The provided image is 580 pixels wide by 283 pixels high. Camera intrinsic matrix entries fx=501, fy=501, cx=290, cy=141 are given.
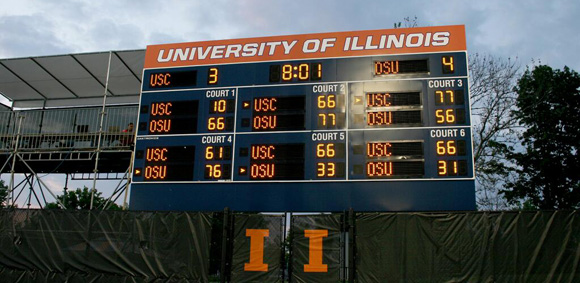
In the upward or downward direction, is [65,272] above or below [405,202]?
below

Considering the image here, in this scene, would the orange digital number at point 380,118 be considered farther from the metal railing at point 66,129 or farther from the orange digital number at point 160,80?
the metal railing at point 66,129

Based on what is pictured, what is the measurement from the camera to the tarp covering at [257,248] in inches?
389

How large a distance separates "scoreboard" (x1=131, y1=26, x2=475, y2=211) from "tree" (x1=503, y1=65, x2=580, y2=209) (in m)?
19.8

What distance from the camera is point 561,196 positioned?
30.4m

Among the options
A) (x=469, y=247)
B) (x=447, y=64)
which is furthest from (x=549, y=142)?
(x=469, y=247)

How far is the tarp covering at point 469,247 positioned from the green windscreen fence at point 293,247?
0.06 ft

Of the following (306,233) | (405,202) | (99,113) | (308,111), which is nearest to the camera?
(306,233)

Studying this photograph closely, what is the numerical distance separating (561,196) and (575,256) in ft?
81.7

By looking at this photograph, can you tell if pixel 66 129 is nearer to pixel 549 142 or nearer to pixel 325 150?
pixel 325 150

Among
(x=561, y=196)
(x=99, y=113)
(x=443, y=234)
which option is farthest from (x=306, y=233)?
(x=561, y=196)

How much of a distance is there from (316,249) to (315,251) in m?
0.04

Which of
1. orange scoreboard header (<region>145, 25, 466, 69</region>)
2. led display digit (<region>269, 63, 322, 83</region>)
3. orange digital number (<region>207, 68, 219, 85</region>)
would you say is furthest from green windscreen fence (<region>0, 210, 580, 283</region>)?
orange scoreboard header (<region>145, 25, 466, 69</region>)

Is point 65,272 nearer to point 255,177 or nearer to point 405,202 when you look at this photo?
point 255,177

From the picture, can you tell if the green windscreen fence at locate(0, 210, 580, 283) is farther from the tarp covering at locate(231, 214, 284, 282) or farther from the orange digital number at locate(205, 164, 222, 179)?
the orange digital number at locate(205, 164, 222, 179)
